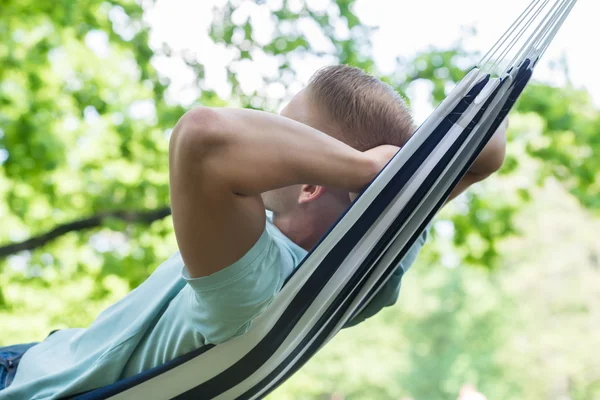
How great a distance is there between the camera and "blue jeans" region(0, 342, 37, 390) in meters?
1.36

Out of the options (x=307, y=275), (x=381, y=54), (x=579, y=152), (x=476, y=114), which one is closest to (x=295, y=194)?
(x=307, y=275)

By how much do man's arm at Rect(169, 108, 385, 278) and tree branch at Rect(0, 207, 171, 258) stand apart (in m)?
4.89

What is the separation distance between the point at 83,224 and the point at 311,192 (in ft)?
15.9

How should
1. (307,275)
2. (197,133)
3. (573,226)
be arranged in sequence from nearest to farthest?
(197,133) → (307,275) → (573,226)

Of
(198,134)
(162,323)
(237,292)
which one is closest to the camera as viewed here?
(198,134)

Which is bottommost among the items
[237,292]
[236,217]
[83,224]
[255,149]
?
[83,224]

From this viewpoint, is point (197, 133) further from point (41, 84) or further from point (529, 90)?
point (529, 90)

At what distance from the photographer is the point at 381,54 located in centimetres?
608

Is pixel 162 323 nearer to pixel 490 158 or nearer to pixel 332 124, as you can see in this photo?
pixel 332 124

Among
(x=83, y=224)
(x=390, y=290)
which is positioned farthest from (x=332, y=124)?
(x=83, y=224)

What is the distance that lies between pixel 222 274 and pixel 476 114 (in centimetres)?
51

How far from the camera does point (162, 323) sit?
121 cm

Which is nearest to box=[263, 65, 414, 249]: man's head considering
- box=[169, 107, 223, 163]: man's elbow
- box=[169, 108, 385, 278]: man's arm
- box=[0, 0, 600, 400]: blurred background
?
box=[169, 108, 385, 278]: man's arm

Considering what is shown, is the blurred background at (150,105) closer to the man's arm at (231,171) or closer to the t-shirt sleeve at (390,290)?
the t-shirt sleeve at (390,290)
